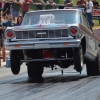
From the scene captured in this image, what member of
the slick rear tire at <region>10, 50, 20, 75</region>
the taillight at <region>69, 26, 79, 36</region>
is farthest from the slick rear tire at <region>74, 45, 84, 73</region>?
the slick rear tire at <region>10, 50, 20, 75</region>

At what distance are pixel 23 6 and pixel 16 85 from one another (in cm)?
1433

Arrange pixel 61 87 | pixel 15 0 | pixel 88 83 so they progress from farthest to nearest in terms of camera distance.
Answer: pixel 15 0 < pixel 88 83 < pixel 61 87

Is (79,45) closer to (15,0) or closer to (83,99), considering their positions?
(83,99)

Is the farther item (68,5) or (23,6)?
(68,5)

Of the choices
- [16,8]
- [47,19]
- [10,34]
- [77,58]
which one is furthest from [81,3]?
[77,58]

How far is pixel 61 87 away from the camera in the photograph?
12.9 meters

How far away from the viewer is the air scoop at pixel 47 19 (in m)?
15.1

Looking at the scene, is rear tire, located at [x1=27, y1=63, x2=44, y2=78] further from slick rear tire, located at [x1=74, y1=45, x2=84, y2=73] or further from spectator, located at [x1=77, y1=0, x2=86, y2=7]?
spectator, located at [x1=77, y1=0, x2=86, y2=7]

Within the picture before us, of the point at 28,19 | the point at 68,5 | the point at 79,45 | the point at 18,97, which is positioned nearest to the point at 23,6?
the point at 68,5

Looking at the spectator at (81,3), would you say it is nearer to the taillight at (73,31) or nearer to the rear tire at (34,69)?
the rear tire at (34,69)

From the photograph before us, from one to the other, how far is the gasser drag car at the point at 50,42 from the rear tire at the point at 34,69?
0.10 meters

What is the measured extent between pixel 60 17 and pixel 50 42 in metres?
1.49

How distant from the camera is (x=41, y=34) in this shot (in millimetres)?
14492

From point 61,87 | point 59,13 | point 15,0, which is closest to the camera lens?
point 61,87
